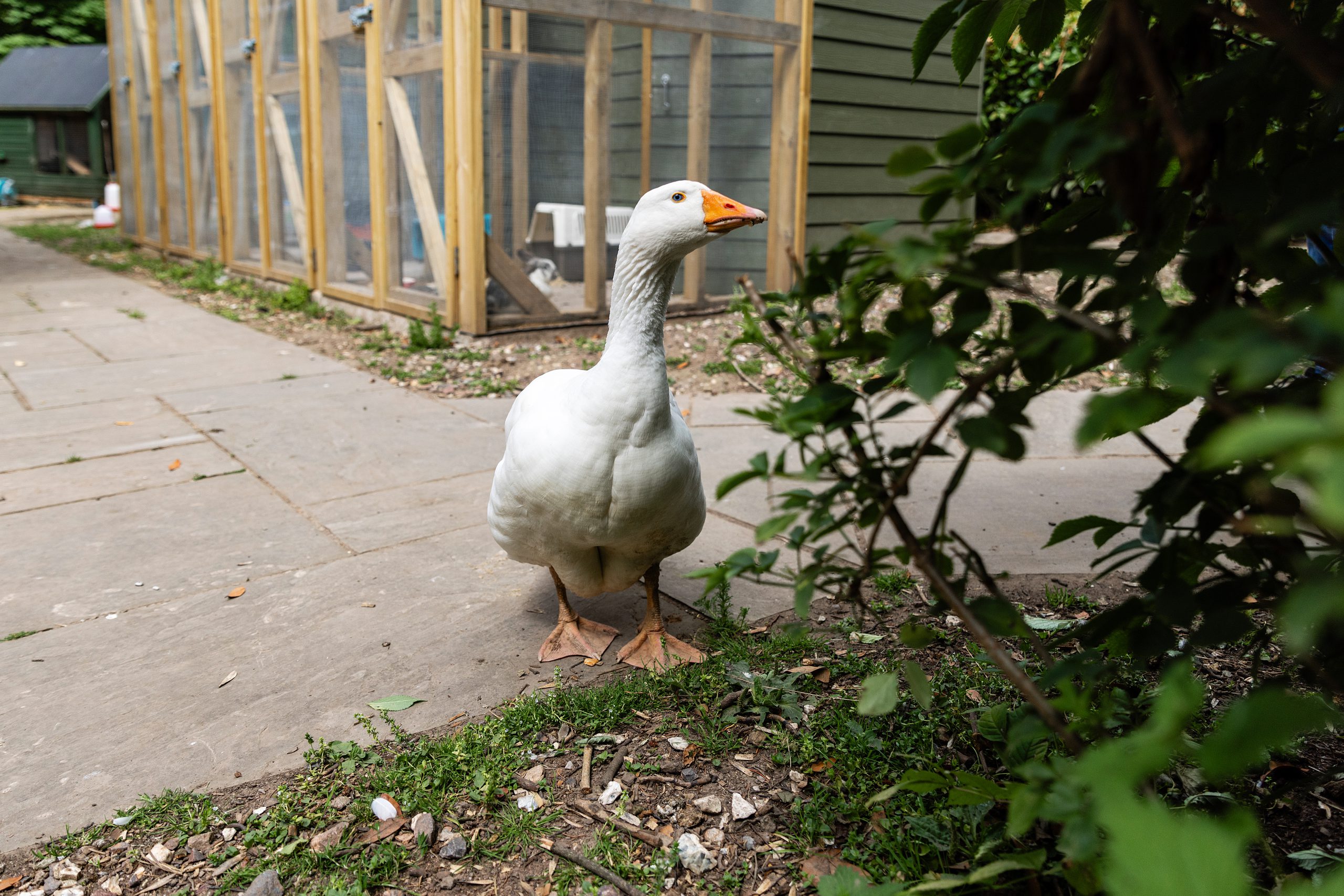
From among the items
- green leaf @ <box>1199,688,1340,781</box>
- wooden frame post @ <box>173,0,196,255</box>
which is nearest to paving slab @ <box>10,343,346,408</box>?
wooden frame post @ <box>173,0,196,255</box>

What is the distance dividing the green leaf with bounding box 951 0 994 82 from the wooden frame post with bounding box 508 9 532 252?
5.50 m

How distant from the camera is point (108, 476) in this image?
4.40 m

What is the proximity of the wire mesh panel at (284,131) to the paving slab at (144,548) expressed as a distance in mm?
5233

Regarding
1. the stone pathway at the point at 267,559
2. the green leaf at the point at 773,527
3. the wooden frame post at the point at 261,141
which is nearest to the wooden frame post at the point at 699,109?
the stone pathway at the point at 267,559

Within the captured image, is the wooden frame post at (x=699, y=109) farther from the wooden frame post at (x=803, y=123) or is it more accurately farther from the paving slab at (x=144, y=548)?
the paving slab at (x=144, y=548)

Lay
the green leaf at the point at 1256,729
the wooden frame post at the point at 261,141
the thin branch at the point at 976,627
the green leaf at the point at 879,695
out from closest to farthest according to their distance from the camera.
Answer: the green leaf at the point at 1256,729, the thin branch at the point at 976,627, the green leaf at the point at 879,695, the wooden frame post at the point at 261,141

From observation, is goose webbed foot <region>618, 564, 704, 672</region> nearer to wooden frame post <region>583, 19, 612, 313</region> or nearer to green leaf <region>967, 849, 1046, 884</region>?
green leaf <region>967, 849, 1046, 884</region>

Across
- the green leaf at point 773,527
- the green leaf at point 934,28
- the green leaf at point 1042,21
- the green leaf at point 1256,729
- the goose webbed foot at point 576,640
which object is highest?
the green leaf at point 1042,21

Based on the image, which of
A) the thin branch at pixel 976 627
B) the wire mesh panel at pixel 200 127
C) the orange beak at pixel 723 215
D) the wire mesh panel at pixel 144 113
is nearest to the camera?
the thin branch at pixel 976 627

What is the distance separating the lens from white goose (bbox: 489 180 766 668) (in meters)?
2.38

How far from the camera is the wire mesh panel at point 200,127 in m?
10.3

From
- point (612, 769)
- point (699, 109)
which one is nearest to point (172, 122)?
point (699, 109)

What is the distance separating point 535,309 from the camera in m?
7.06

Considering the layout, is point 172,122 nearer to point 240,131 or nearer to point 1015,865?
point 240,131
